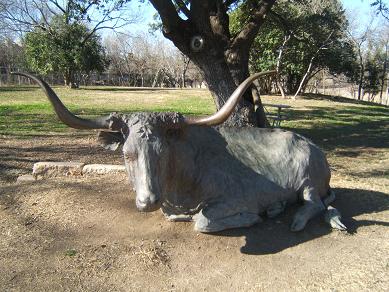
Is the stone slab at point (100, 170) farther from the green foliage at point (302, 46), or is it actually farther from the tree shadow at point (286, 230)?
the green foliage at point (302, 46)

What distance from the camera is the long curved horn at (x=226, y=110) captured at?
11.2 feet

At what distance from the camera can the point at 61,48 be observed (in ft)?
103

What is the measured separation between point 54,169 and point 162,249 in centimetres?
296

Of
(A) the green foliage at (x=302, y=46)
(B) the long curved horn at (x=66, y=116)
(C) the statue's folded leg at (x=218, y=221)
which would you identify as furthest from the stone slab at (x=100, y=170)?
(A) the green foliage at (x=302, y=46)

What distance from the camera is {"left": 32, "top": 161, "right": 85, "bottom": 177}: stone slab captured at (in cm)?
625

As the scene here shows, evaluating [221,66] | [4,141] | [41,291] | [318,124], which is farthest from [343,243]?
[318,124]

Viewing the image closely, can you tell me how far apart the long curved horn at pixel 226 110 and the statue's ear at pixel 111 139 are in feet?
2.10

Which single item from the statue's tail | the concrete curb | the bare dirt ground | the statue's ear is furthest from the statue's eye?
the concrete curb

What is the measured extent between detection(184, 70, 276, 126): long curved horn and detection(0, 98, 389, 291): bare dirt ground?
131 centimetres

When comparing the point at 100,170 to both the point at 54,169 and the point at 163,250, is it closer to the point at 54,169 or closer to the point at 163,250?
the point at 54,169

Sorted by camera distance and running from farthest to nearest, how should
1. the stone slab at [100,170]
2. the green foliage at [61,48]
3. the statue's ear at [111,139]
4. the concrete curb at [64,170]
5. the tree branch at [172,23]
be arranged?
the green foliage at [61,48] < the tree branch at [172,23] < the stone slab at [100,170] < the concrete curb at [64,170] < the statue's ear at [111,139]

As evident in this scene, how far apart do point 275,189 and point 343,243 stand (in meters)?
0.89

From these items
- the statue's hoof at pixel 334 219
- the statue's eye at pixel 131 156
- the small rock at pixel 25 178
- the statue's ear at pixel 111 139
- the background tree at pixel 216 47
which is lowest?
the small rock at pixel 25 178

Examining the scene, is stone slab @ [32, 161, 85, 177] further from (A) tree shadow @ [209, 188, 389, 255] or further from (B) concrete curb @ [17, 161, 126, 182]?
(A) tree shadow @ [209, 188, 389, 255]
